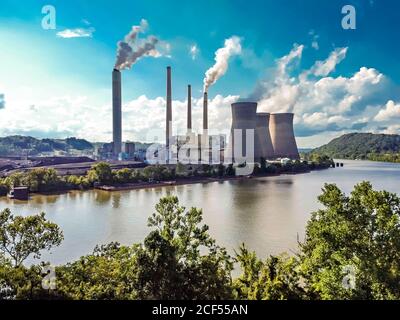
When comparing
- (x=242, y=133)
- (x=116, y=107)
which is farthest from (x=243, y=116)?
(x=116, y=107)

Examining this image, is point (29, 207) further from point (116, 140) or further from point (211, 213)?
point (116, 140)

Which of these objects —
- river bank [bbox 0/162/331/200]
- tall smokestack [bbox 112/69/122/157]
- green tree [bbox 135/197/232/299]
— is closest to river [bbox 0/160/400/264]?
river bank [bbox 0/162/331/200]

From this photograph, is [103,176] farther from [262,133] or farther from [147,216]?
[262,133]

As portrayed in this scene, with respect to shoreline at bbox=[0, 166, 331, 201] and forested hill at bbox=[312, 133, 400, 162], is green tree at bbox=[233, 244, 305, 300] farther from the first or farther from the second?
forested hill at bbox=[312, 133, 400, 162]

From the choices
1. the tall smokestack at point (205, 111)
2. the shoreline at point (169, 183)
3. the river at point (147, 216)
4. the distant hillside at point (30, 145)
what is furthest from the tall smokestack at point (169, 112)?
the distant hillside at point (30, 145)
